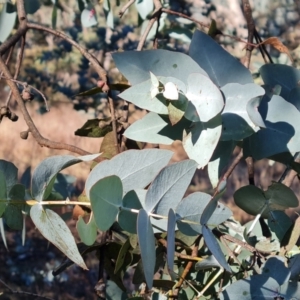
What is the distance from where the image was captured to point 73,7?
2.99m

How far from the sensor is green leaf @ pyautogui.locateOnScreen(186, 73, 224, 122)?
0.48 metres

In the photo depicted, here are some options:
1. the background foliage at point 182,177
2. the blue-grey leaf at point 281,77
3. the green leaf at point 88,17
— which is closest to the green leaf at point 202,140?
the background foliage at point 182,177

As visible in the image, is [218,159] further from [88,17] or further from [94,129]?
[88,17]

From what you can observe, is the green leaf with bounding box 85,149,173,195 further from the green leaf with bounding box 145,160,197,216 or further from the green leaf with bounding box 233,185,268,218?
the green leaf with bounding box 233,185,268,218

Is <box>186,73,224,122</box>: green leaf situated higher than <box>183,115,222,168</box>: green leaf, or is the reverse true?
<box>186,73,224,122</box>: green leaf

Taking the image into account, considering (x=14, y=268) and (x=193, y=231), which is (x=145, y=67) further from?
(x=14, y=268)

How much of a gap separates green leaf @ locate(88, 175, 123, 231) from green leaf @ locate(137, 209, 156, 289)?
2cm

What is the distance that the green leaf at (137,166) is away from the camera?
1.59 feet

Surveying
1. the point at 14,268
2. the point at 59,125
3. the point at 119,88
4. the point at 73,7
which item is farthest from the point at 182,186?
the point at 59,125

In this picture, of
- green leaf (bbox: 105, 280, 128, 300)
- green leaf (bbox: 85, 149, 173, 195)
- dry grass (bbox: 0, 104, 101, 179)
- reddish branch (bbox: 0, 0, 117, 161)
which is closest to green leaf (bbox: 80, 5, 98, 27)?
reddish branch (bbox: 0, 0, 117, 161)

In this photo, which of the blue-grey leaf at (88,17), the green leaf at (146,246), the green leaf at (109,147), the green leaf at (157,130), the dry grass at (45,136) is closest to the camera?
the green leaf at (146,246)

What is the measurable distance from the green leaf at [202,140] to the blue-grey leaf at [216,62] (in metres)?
0.04

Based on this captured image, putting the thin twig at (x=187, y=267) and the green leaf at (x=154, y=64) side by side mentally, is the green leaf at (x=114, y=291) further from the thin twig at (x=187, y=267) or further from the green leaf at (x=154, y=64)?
the green leaf at (x=154, y=64)

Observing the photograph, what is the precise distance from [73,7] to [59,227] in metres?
2.64
